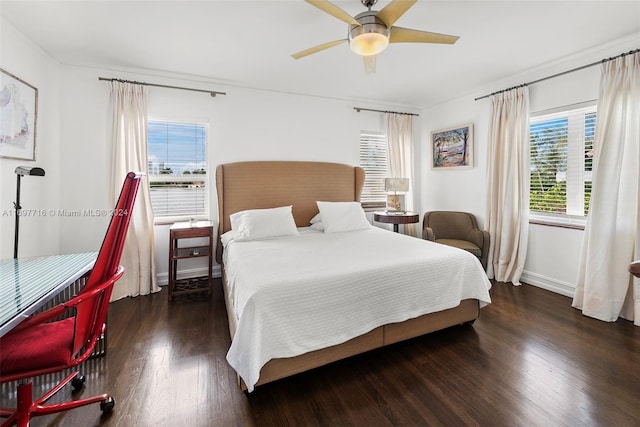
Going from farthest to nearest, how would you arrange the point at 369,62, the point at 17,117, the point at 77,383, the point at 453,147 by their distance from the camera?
the point at 453,147 → the point at 17,117 → the point at 369,62 → the point at 77,383

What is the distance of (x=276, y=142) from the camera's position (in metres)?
3.90

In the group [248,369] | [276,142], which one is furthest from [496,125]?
[248,369]

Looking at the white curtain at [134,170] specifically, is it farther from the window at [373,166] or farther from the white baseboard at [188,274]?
the window at [373,166]

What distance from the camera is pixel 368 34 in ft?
6.18

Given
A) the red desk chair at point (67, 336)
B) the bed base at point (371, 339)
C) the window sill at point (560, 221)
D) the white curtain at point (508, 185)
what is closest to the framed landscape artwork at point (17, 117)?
the red desk chair at point (67, 336)

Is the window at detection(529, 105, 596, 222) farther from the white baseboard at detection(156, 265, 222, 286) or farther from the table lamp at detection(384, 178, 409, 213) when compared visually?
the white baseboard at detection(156, 265, 222, 286)

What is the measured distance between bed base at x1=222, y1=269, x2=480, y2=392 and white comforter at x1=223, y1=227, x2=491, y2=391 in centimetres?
11

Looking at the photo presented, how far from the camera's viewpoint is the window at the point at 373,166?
4.54 m

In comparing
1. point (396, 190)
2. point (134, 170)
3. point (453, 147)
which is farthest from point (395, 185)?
point (134, 170)

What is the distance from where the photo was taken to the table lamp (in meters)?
4.22

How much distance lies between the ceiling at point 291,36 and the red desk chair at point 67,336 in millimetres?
1699

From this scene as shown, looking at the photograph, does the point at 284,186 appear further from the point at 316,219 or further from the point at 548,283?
the point at 548,283

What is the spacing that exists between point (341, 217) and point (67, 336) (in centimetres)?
267

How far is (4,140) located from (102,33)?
118 centimetres
